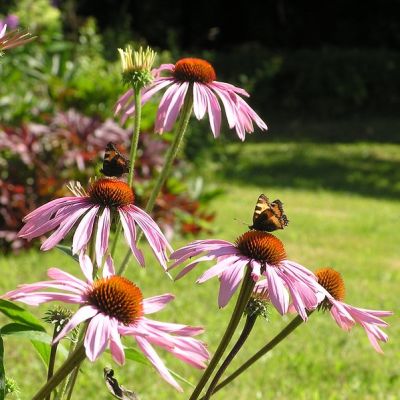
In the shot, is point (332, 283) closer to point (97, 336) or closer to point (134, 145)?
point (134, 145)

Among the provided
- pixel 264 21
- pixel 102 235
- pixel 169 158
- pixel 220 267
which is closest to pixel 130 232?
Answer: pixel 102 235

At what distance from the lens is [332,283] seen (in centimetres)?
147

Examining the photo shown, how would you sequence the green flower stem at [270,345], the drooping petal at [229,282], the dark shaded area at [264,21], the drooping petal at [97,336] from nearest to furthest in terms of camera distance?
1. the drooping petal at [97,336]
2. the drooping petal at [229,282]
3. the green flower stem at [270,345]
4. the dark shaded area at [264,21]

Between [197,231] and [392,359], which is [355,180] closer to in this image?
[197,231]

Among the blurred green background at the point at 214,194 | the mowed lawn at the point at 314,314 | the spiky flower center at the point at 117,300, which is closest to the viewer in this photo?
the spiky flower center at the point at 117,300

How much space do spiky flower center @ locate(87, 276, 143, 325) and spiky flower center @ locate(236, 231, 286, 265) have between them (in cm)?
21

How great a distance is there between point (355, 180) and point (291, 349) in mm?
6469

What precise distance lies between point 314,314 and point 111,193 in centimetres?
356

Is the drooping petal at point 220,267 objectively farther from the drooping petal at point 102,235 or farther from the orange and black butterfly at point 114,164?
the orange and black butterfly at point 114,164

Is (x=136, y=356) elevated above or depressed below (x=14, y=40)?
below

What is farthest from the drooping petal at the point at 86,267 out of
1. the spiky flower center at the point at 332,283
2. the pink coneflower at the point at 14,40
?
the spiky flower center at the point at 332,283

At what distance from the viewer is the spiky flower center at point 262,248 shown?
130 cm

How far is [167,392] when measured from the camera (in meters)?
3.37

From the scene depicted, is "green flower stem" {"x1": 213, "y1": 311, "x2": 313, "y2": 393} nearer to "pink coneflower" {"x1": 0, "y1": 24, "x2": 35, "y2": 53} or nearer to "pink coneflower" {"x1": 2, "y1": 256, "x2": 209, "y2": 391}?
"pink coneflower" {"x1": 2, "y1": 256, "x2": 209, "y2": 391}
